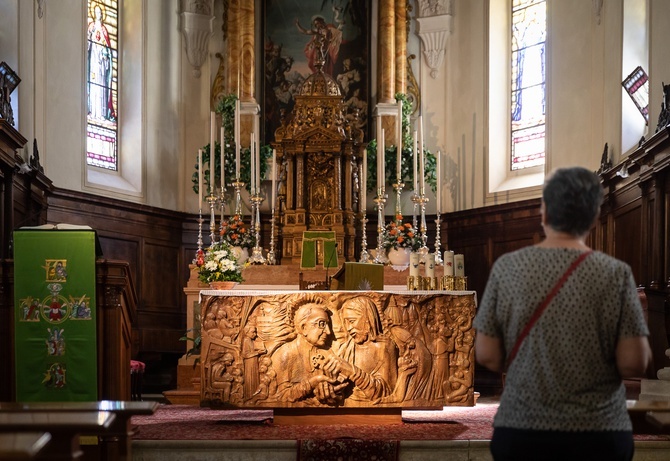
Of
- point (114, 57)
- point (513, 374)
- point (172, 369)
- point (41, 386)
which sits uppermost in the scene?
point (114, 57)

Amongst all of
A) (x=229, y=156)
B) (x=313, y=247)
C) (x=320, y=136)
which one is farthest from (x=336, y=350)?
(x=229, y=156)

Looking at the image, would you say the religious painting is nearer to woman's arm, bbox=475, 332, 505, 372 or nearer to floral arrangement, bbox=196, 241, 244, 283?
floral arrangement, bbox=196, 241, 244, 283

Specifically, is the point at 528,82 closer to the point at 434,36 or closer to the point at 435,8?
the point at 434,36

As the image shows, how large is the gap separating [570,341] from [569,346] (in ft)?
0.05

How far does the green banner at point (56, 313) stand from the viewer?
6.75 m

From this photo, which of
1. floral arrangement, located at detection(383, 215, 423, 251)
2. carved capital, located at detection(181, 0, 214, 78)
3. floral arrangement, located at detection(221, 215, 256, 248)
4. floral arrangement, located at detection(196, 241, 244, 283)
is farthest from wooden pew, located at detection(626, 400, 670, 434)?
carved capital, located at detection(181, 0, 214, 78)

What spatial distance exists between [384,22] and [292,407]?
7.78 metres

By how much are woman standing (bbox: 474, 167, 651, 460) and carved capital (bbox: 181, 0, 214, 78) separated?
1165 cm

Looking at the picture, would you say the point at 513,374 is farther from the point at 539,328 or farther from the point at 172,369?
the point at 172,369

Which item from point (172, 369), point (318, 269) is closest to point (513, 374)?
→ point (318, 269)

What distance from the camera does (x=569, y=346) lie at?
3.02 meters

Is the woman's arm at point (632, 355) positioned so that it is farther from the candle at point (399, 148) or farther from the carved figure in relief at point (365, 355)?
the candle at point (399, 148)

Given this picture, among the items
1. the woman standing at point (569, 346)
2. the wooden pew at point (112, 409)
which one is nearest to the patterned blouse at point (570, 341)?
the woman standing at point (569, 346)

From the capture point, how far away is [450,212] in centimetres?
1387
